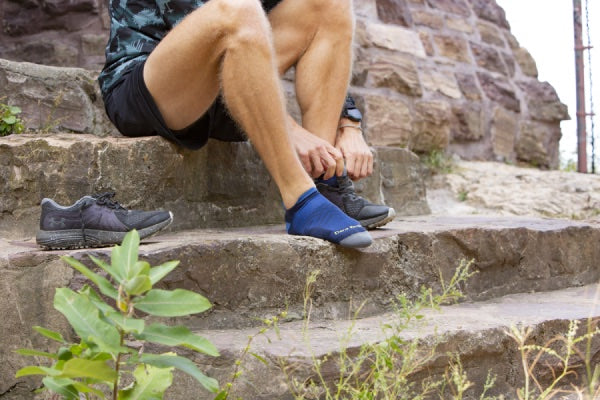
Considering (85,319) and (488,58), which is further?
(488,58)

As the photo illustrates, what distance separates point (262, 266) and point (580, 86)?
3.66 meters

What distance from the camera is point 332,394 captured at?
60.8 inches

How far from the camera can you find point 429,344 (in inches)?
65.5

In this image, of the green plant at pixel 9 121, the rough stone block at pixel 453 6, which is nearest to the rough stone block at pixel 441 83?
the rough stone block at pixel 453 6

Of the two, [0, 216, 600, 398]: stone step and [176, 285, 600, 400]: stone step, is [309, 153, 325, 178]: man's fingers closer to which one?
[0, 216, 600, 398]: stone step

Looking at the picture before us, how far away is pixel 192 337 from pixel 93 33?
2.71 m

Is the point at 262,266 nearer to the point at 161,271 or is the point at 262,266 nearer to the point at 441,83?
the point at 161,271

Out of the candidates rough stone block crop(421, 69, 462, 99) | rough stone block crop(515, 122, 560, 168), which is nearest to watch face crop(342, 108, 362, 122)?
rough stone block crop(421, 69, 462, 99)

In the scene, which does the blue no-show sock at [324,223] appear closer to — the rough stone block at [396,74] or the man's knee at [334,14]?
the man's knee at [334,14]

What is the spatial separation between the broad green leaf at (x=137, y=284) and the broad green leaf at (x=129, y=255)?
0.01 m

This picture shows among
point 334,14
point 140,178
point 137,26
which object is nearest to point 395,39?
point 334,14

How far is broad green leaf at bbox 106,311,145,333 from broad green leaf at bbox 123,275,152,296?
0.04m

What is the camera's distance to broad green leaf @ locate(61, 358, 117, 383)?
3.33 ft

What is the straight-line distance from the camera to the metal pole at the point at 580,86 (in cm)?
474
